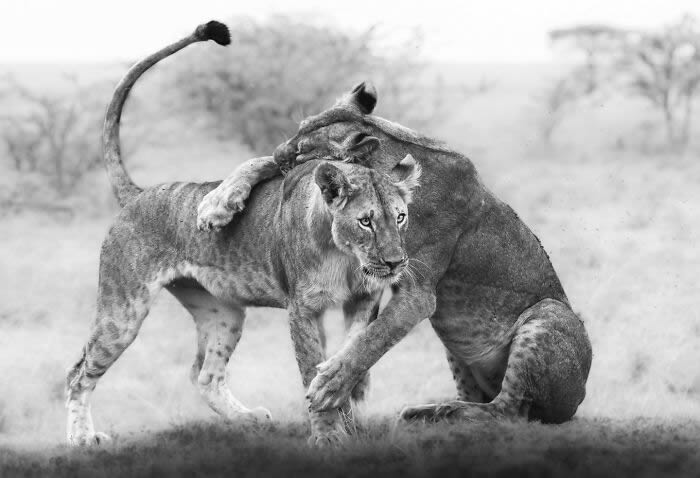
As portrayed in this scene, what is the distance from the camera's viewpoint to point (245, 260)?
6.90m

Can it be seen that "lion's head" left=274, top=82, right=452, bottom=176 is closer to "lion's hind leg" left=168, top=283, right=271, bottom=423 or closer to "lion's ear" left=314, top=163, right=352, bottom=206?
"lion's ear" left=314, top=163, right=352, bottom=206

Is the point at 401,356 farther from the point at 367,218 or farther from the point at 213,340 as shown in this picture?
the point at 367,218

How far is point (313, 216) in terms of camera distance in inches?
243

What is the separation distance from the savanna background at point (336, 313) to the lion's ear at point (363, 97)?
1.70 meters

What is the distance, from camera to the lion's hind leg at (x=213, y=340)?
7.55 metres

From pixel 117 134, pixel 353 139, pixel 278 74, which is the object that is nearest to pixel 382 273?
pixel 353 139

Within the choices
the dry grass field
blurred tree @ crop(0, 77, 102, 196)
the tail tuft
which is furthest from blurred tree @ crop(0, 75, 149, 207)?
the tail tuft

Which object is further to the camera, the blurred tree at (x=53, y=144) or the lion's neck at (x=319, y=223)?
the blurred tree at (x=53, y=144)

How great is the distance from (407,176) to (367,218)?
61 centimetres

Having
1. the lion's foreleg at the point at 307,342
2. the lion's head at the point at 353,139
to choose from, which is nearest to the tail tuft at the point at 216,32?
the lion's head at the point at 353,139

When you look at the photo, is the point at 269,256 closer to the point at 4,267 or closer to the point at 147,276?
the point at 147,276

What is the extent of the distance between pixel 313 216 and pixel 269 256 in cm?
67

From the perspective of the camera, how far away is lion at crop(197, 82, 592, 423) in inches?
258

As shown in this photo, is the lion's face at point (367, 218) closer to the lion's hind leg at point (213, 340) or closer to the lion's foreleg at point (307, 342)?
the lion's foreleg at point (307, 342)
